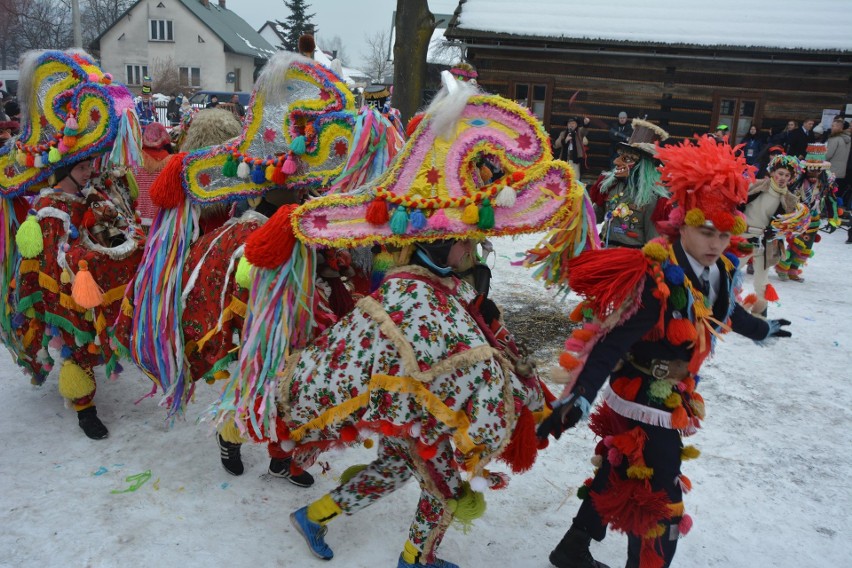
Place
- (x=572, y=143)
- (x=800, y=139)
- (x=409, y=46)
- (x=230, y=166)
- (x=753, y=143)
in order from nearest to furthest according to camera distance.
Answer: (x=230, y=166)
(x=409, y=46)
(x=800, y=139)
(x=572, y=143)
(x=753, y=143)

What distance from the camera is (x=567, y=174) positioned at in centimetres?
229

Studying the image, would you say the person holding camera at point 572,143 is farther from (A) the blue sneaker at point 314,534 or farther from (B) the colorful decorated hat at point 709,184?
(A) the blue sneaker at point 314,534

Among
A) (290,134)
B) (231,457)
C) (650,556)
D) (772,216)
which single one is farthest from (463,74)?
(772,216)

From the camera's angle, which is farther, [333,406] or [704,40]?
[704,40]

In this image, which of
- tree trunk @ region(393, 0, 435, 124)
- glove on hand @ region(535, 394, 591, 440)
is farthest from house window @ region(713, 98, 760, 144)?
glove on hand @ region(535, 394, 591, 440)

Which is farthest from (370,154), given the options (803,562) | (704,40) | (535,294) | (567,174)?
(704,40)

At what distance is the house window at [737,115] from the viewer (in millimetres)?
14062

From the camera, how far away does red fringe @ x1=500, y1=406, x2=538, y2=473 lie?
243cm

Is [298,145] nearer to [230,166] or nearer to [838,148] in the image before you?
[230,166]

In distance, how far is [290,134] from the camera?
3104mm

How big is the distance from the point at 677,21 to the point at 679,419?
13978mm

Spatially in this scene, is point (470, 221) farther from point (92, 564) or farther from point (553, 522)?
point (92, 564)

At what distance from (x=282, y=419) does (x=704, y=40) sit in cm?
1375

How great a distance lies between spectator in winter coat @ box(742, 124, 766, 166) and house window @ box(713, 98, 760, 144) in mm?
286
